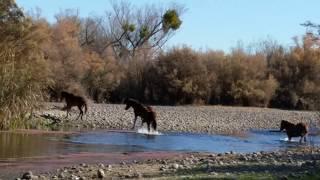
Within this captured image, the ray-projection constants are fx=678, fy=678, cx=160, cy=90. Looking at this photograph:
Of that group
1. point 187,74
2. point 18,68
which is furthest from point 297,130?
point 187,74

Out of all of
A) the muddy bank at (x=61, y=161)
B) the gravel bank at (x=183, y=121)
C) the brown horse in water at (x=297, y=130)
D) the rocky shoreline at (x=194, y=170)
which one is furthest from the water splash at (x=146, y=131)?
the rocky shoreline at (x=194, y=170)


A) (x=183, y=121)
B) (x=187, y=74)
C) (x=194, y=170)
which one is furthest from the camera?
(x=187, y=74)

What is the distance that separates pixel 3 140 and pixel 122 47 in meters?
69.8

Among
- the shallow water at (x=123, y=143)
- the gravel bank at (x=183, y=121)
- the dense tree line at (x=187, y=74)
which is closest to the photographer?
the shallow water at (x=123, y=143)

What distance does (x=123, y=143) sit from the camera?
29219 mm

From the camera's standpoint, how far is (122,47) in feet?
318

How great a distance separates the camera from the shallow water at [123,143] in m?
25.4

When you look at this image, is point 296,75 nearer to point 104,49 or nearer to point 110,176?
point 104,49

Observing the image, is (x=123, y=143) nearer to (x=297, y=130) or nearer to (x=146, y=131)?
(x=146, y=131)

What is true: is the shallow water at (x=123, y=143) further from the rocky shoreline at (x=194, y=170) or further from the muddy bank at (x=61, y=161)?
the rocky shoreline at (x=194, y=170)

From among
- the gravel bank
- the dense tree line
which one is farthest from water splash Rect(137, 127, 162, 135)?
the dense tree line

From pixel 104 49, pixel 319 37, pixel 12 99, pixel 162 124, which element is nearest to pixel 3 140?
pixel 12 99

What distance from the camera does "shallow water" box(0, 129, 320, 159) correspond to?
1001 inches

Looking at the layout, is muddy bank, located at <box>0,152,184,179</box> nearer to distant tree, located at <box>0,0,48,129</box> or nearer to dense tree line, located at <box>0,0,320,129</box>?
distant tree, located at <box>0,0,48,129</box>
